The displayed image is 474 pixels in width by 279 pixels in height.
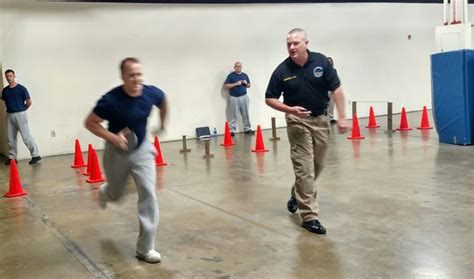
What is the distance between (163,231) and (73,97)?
7.15 meters

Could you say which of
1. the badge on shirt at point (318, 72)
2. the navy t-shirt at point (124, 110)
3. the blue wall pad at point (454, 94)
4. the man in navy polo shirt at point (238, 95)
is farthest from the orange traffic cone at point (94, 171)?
the blue wall pad at point (454, 94)

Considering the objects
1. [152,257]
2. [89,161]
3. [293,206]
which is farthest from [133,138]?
[89,161]

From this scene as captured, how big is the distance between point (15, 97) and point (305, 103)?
698cm

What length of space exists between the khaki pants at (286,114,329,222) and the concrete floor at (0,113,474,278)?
0.26 m

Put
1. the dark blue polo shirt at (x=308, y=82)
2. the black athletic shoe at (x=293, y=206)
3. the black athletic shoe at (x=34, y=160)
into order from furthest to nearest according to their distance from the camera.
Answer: the black athletic shoe at (x=34, y=160)
the black athletic shoe at (x=293, y=206)
the dark blue polo shirt at (x=308, y=82)

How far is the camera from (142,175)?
410 centimetres

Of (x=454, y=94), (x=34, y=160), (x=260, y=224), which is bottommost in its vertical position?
(x=260, y=224)

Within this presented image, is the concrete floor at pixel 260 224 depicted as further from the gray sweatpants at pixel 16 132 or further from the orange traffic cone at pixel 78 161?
the gray sweatpants at pixel 16 132

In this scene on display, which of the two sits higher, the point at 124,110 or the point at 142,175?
the point at 124,110

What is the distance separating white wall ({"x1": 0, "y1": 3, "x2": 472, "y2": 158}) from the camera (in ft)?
35.9

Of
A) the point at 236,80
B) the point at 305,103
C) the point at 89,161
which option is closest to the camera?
the point at 305,103

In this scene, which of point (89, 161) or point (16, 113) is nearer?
point (89, 161)

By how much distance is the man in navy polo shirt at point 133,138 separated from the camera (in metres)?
4.02

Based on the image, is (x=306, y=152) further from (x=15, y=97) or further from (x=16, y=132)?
(x=16, y=132)
